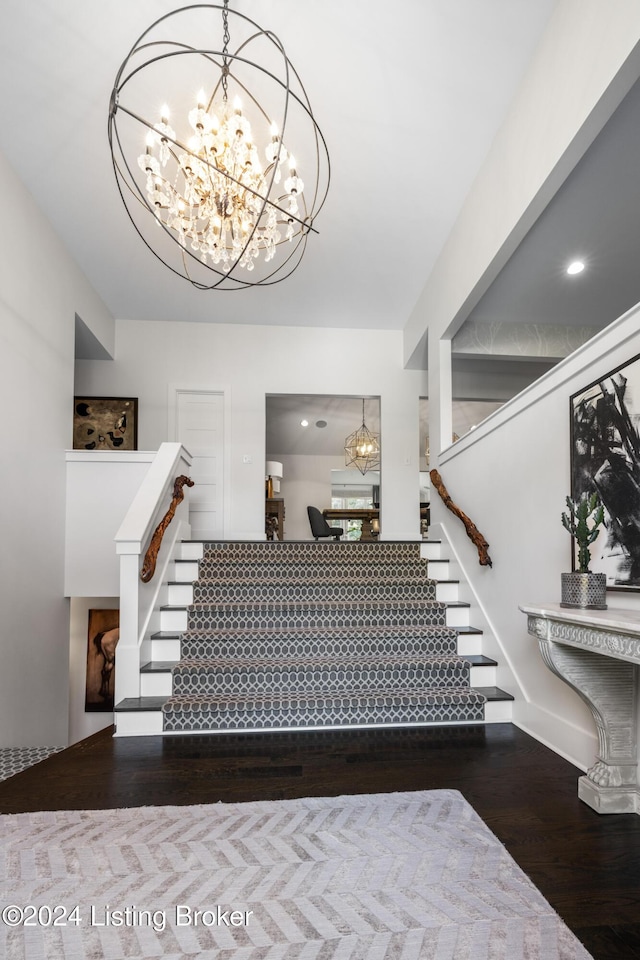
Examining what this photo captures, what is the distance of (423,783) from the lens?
2461mm

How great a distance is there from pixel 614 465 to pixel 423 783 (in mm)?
1626

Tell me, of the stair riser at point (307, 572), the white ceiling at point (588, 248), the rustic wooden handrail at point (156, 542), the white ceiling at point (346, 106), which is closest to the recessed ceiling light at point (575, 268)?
the white ceiling at point (588, 248)

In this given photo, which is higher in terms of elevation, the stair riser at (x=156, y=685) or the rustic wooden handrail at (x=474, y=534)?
the rustic wooden handrail at (x=474, y=534)

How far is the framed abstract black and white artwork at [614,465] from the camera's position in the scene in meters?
2.29

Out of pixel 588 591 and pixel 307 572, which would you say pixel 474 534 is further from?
pixel 588 591

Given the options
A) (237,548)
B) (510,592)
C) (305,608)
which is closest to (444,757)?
(510,592)

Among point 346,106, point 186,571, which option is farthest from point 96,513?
point 346,106

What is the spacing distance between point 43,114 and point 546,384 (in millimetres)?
3606

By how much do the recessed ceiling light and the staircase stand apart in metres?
2.80

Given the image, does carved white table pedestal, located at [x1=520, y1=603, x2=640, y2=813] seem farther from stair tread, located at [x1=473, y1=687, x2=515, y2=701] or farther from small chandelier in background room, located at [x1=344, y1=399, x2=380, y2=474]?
small chandelier in background room, located at [x1=344, y1=399, x2=380, y2=474]

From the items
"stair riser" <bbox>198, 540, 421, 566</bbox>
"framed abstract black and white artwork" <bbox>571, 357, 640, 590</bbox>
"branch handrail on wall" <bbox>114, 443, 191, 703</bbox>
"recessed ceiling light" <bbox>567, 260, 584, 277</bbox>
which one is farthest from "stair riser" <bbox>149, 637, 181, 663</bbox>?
"recessed ceiling light" <bbox>567, 260, 584, 277</bbox>

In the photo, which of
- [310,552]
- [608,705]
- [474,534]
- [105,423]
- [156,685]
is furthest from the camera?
[105,423]

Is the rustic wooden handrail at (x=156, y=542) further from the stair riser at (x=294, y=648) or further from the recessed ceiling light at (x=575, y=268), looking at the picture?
the recessed ceiling light at (x=575, y=268)

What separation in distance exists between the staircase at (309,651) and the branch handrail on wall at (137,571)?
0.37 ft
